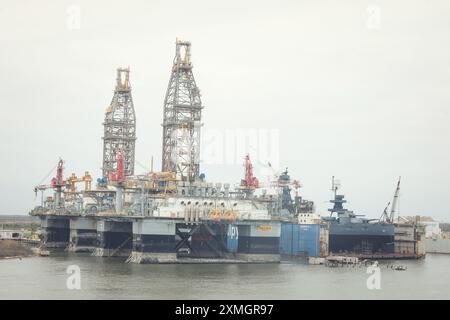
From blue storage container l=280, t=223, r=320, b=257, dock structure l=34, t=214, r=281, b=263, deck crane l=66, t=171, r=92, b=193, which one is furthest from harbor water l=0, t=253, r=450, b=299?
deck crane l=66, t=171, r=92, b=193

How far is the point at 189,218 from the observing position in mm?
85875

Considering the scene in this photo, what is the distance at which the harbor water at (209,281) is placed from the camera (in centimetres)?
6088

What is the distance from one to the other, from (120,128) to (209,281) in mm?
56748

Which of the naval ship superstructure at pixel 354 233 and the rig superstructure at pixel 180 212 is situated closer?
the rig superstructure at pixel 180 212

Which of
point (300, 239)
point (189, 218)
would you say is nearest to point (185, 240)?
point (189, 218)

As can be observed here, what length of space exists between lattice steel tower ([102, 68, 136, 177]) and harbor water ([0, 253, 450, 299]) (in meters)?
33.5

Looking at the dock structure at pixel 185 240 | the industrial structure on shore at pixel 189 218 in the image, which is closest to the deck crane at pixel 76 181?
the industrial structure on shore at pixel 189 218

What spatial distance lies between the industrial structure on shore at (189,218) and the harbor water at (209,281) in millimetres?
4020

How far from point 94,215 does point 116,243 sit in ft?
19.2

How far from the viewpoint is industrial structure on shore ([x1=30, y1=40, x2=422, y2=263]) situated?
8650 cm

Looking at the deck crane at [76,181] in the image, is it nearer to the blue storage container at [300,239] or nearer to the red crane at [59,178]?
the red crane at [59,178]

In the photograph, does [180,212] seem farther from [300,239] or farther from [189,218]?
[300,239]
